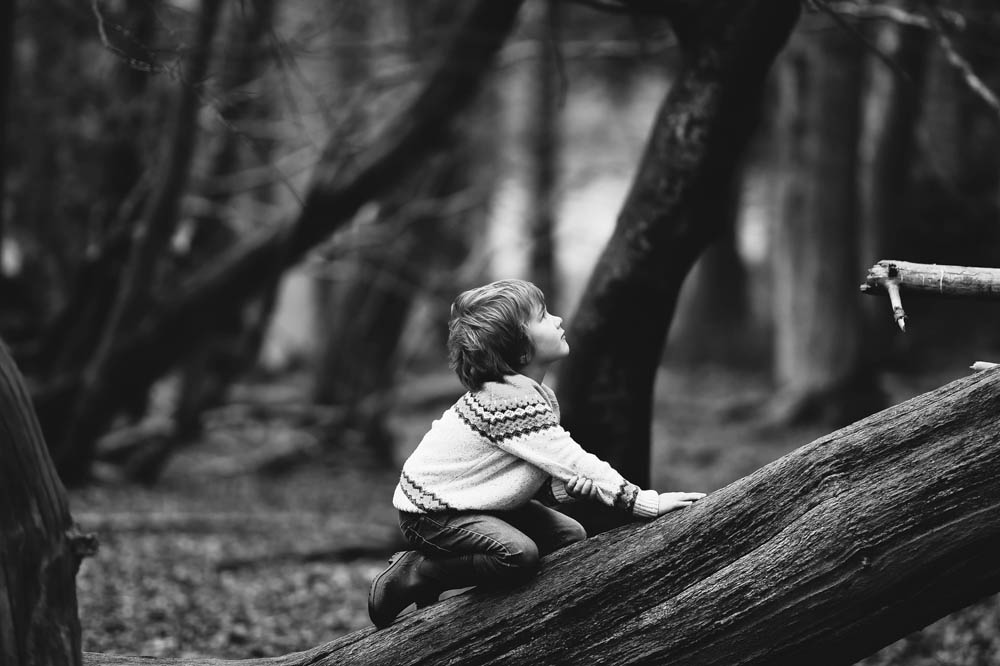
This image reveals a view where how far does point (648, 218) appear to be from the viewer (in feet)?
14.6

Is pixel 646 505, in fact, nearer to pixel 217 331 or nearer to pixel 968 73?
pixel 968 73

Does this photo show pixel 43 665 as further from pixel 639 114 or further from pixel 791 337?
pixel 639 114

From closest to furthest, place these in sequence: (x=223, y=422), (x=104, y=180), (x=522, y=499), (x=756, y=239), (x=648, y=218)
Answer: (x=522, y=499)
(x=648, y=218)
(x=104, y=180)
(x=223, y=422)
(x=756, y=239)

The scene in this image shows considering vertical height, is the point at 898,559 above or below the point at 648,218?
below

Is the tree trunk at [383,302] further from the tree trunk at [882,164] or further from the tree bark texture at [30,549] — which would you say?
the tree bark texture at [30,549]

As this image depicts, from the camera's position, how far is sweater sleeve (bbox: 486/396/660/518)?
3.17 meters

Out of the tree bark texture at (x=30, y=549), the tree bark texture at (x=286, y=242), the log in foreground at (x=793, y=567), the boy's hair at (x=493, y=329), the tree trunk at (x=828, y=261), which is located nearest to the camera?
the tree bark texture at (x=30, y=549)

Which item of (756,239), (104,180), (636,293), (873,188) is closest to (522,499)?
(636,293)

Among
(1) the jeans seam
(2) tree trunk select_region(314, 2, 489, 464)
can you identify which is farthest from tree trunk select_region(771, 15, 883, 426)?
(1) the jeans seam

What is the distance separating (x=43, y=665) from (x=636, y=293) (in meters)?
2.64

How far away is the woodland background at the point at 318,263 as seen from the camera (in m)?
7.25

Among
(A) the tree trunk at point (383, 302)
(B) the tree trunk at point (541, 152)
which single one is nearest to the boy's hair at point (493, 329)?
(A) the tree trunk at point (383, 302)

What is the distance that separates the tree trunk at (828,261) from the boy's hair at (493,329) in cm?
910

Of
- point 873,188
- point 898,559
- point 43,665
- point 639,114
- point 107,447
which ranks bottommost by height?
point 898,559
